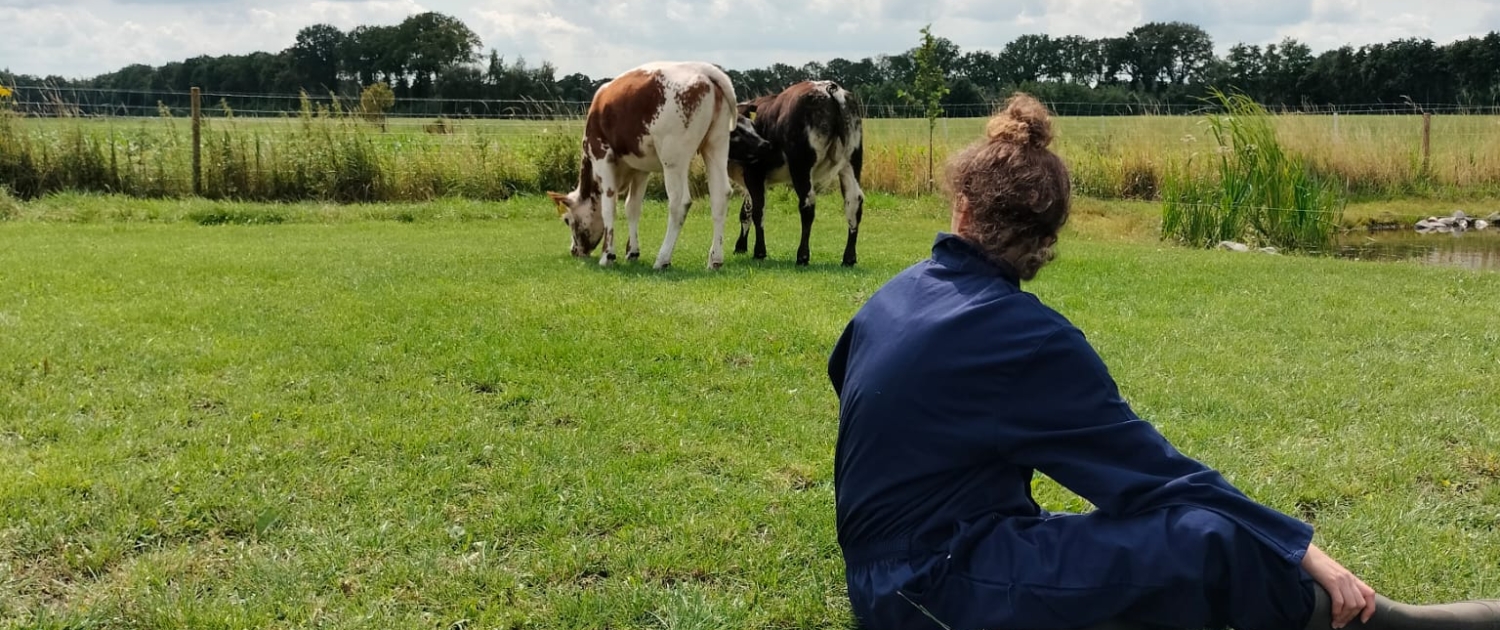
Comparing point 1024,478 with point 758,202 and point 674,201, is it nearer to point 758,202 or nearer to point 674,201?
point 674,201

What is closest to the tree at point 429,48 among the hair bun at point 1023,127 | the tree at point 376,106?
the tree at point 376,106

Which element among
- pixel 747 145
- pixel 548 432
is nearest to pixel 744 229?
pixel 747 145

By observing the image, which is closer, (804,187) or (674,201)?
(674,201)

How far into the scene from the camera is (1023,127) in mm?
2678

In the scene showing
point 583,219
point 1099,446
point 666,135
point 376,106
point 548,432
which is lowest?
point 548,432

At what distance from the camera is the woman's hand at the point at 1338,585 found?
2.53m

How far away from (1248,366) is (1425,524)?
2329mm

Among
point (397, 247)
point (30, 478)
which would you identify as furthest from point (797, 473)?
point (397, 247)

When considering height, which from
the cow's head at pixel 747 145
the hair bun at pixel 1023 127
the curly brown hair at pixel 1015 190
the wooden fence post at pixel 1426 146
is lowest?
the curly brown hair at pixel 1015 190

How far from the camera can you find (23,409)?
5125mm

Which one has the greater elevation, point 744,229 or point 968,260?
point 968,260

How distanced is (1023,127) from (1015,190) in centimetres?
18

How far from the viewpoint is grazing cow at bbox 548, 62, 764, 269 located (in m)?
9.89

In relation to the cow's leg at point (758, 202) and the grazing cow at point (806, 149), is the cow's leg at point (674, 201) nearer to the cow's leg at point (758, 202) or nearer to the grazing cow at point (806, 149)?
the grazing cow at point (806, 149)
